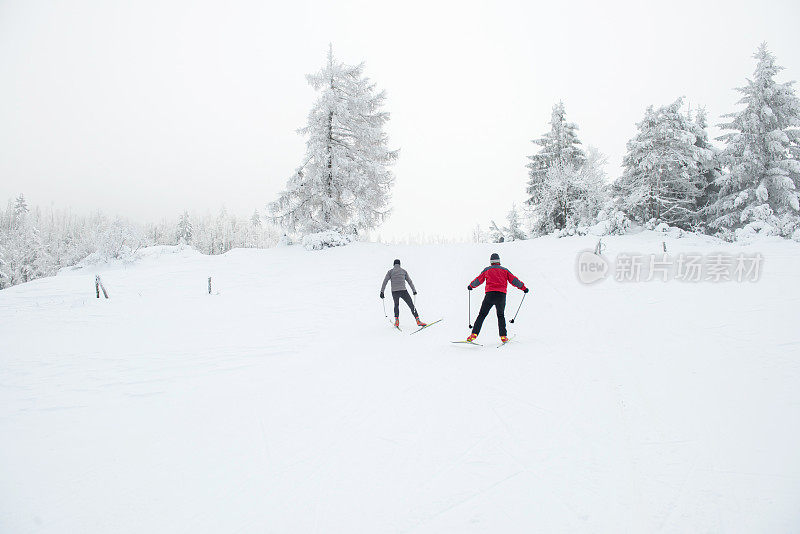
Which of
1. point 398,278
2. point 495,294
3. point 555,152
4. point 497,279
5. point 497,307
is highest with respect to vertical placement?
point 555,152

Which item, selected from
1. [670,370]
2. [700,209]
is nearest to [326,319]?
A: [670,370]

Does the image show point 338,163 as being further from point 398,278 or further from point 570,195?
point 570,195

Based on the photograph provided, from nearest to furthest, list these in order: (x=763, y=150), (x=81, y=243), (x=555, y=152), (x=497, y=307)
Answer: (x=497, y=307) → (x=763, y=150) → (x=555, y=152) → (x=81, y=243)

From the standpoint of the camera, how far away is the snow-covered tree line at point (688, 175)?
62.5ft

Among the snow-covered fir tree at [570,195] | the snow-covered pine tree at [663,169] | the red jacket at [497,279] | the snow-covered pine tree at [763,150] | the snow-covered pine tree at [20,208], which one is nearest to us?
the red jacket at [497,279]

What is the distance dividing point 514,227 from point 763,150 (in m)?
16.3

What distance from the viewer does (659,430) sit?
4.24 metres

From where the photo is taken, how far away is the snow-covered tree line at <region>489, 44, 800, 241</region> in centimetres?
1905

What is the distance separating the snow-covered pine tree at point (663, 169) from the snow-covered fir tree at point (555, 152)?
5175 millimetres

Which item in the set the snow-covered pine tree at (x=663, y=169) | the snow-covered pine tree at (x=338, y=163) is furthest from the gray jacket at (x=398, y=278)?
the snow-covered pine tree at (x=663, y=169)

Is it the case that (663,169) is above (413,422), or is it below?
above

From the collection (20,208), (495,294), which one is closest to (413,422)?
(495,294)

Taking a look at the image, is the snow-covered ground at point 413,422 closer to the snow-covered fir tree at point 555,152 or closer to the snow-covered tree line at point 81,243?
the snow-covered tree line at point 81,243

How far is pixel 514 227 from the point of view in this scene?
3212 centimetres
